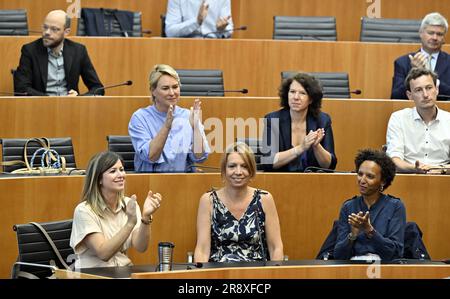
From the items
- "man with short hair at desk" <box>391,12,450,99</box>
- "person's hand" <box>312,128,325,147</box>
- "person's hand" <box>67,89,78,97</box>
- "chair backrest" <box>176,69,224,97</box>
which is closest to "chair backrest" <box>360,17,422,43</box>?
"man with short hair at desk" <box>391,12,450,99</box>

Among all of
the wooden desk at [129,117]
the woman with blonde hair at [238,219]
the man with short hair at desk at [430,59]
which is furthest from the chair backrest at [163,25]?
the woman with blonde hair at [238,219]

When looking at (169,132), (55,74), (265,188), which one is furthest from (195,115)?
(55,74)

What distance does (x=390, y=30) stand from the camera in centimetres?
850

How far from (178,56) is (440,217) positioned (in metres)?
2.58

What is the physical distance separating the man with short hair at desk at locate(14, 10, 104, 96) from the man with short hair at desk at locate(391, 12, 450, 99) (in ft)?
6.35

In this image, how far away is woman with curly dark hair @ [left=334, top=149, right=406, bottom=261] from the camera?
508cm

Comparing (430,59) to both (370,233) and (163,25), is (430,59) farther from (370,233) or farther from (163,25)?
(370,233)

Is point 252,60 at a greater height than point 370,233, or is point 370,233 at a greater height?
point 252,60

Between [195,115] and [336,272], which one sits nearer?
[336,272]

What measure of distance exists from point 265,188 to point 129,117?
1.39 m

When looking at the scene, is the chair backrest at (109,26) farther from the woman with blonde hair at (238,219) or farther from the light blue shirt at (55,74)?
the woman with blonde hair at (238,219)

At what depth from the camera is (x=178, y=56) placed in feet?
25.7

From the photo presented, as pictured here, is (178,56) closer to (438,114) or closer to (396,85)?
(396,85)
